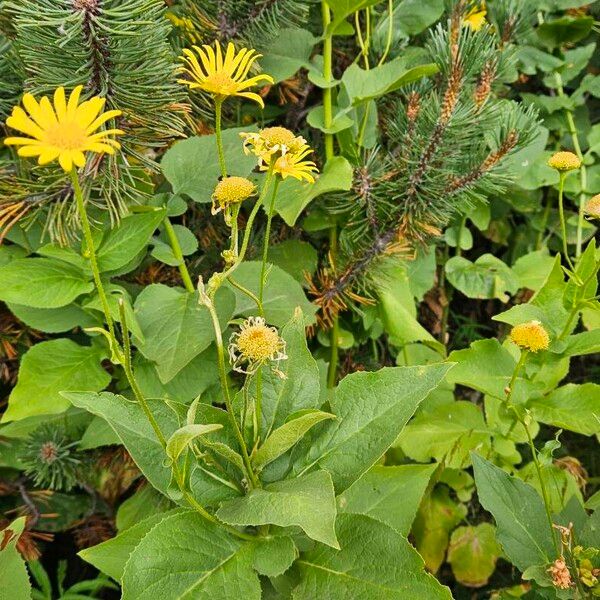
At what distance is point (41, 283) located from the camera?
753mm

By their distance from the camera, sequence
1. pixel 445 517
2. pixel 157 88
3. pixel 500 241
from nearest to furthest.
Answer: pixel 157 88 → pixel 445 517 → pixel 500 241

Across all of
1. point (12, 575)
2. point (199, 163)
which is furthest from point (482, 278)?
point (12, 575)

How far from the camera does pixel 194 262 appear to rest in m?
0.95

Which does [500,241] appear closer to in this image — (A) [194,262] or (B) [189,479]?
(A) [194,262]

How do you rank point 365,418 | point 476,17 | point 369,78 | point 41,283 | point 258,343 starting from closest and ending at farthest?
point 258,343 < point 365,418 < point 41,283 < point 369,78 < point 476,17

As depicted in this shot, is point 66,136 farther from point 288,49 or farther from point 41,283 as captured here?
point 288,49

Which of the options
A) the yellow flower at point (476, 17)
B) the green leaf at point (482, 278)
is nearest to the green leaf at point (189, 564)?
the green leaf at point (482, 278)

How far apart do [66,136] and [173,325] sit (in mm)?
357

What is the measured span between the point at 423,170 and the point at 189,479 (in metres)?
0.50

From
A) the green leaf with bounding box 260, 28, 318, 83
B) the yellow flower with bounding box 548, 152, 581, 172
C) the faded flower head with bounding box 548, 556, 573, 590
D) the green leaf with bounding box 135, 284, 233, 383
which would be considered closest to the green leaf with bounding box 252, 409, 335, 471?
the green leaf with bounding box 135, 284, 233, 383

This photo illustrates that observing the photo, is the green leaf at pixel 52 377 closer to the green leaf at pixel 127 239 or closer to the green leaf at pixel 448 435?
the green leaf at pixel 127 239

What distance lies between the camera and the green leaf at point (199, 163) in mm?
808

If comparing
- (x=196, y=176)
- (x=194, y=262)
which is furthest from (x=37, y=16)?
(x=194, y=262)

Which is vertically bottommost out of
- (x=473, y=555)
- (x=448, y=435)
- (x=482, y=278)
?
(x=473, y=555)
